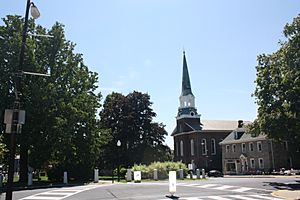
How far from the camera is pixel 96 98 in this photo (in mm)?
41344

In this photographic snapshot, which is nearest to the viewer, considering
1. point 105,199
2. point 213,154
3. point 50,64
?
point 105,199

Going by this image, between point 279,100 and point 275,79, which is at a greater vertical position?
point 275,79

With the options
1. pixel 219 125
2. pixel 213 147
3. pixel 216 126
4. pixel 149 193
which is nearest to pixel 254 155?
pixel 213 147

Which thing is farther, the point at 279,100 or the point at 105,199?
the point at 279,100

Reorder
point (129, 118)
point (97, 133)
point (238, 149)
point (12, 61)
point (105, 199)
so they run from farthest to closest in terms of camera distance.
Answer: point (238, 149) → point (129, 118) → point (97, 133) → point (12, 61) → point (105, 199)

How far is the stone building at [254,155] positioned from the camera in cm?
5594

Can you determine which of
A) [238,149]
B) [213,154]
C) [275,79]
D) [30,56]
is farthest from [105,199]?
[213,154]

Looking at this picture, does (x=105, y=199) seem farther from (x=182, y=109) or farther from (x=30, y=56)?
(x=182, y=109)

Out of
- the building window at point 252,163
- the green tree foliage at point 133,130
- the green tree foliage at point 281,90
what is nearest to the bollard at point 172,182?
the green tree foliage at point 281,90

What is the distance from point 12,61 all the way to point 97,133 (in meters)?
13.3

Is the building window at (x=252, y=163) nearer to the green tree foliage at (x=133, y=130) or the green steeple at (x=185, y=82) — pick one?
the green tree foliage at (x=133, y=130)

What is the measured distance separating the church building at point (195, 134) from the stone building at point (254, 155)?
869 centimetres

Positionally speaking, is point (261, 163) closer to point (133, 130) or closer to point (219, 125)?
point (133, 130)

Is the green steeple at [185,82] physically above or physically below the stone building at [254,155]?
above
